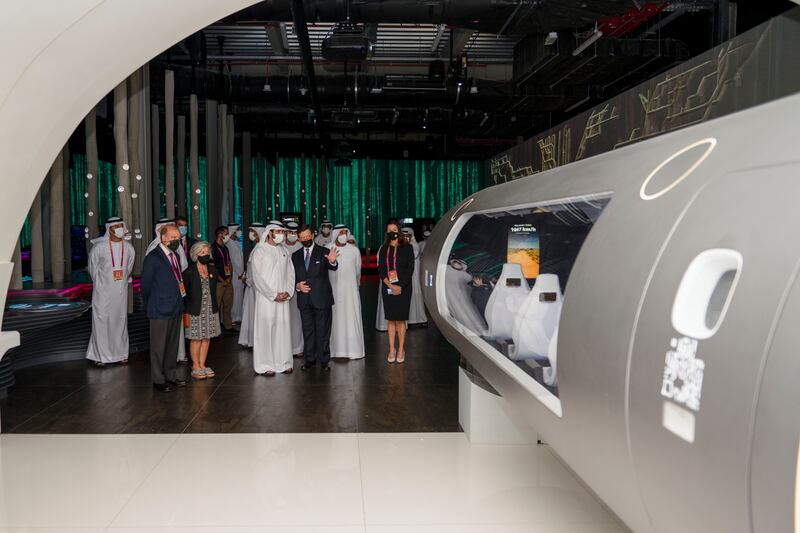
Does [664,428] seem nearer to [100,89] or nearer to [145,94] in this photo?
[100,89]

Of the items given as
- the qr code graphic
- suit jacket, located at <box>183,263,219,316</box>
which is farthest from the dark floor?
the qr code graphic

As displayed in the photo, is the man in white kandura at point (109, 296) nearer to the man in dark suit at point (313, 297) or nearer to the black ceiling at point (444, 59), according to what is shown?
→ the man in dark suit at point (313, 297)

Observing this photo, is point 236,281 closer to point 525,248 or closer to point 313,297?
point 313,297

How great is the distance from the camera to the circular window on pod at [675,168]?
1.55m

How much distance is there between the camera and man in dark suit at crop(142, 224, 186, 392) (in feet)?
19.3

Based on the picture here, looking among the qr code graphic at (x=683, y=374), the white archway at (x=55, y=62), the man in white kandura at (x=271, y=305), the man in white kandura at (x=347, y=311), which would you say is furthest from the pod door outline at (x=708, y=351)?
the man in white kandura at (x=347, y=311)

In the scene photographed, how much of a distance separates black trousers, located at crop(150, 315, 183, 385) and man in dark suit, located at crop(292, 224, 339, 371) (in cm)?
139

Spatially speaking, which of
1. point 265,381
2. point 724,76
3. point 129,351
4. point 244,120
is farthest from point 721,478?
point 244,120

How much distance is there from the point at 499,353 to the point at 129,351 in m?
5.58

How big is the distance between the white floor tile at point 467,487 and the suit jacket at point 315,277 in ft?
8.74

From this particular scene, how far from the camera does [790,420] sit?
105 centimetres

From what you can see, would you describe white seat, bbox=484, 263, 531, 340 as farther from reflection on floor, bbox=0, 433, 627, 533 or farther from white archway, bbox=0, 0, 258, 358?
white archway, bbox=0, 0, 258, 358

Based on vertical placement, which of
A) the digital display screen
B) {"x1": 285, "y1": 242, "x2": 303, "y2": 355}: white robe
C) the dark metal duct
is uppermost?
the dark metal duct

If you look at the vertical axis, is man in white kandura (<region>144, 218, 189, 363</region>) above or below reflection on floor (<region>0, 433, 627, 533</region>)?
above
